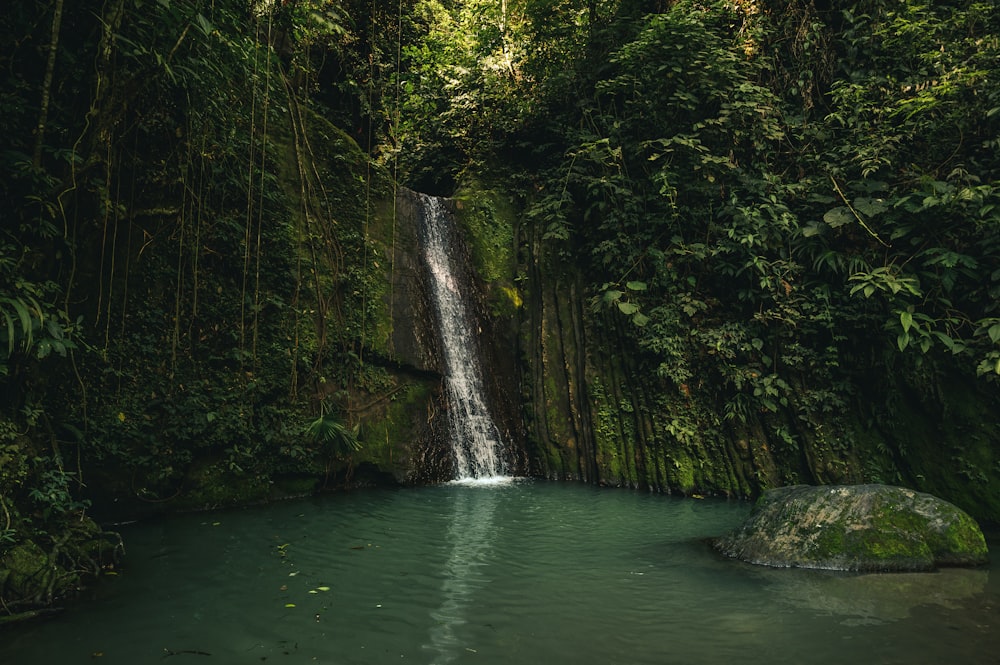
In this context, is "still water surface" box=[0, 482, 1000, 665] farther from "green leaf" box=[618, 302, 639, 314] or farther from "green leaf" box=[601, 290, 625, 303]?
"green leaf" box=[601, 290, 625, 303]

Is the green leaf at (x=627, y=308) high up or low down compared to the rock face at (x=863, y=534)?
up

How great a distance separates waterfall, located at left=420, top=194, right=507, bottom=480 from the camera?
9172 mm

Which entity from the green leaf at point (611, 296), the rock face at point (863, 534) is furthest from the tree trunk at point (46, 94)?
the green leaf at point (611, 296)

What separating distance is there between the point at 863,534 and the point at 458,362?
6317 millimetres

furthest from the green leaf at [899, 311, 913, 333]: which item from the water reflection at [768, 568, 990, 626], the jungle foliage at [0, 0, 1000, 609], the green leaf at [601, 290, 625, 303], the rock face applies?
the green leaf at [601, 290, 625, 303]

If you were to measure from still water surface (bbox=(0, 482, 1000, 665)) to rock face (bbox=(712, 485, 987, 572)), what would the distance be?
0.19m

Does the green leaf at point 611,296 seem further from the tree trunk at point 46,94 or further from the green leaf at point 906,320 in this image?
the tree trunk at point 46,94

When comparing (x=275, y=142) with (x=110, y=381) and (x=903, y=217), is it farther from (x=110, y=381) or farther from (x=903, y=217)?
(x=903, y=217)

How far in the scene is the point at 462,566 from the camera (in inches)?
191

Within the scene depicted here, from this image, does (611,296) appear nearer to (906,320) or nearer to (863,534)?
(906,320)

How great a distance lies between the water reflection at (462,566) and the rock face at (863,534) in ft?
7.84

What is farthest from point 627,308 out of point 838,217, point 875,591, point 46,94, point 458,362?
point 46,94

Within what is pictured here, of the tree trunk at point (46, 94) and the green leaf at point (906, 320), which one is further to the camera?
the green leaf at point (906, 320)

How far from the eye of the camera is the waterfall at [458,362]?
9172 mm
